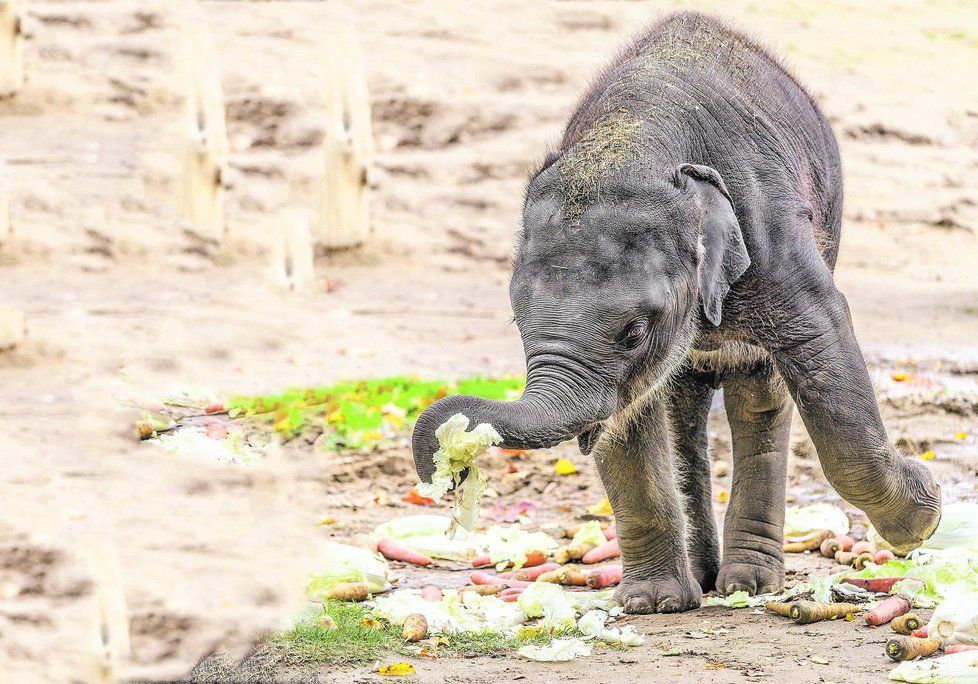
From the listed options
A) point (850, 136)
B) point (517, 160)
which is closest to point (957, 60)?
point (850, 136)

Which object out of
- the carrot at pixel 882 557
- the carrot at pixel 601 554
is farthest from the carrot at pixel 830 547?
the carrot at pixel 601 554

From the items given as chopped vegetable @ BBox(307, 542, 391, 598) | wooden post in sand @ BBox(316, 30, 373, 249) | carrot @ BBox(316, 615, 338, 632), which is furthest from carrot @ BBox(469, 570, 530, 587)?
wooden post in sand @ BBox(316, 30, 373, 249)

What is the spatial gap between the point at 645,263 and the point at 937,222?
11.7 meters

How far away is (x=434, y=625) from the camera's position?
5.06 m

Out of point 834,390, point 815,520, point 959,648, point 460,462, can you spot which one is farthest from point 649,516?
point 815,520

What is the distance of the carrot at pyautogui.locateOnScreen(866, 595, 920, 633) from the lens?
4.86 meters

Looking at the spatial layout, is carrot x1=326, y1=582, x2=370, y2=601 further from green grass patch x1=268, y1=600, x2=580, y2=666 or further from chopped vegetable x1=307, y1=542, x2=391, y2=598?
green grass patch x1=268, y1=600, x2=580, y2=666

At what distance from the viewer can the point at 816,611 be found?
16.2 feet

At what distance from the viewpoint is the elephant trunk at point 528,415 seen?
3846mm

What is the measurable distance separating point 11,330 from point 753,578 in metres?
5.85

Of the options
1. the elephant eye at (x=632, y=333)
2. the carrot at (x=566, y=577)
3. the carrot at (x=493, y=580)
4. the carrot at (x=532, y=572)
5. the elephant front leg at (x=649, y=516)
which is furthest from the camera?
the carrot at (x=532, y=572)

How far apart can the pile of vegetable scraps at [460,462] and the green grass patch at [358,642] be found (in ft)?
2.77

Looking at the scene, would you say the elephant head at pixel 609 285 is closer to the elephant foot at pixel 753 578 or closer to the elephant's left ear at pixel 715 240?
the elephant's left ear at pixel 715 240

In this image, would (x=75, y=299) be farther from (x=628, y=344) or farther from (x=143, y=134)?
(x=628, y=344)
